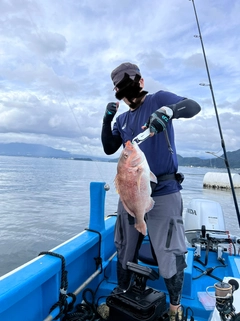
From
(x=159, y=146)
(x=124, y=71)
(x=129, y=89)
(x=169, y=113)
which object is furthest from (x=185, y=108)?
(x=124, y=71)

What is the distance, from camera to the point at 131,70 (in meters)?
2.32

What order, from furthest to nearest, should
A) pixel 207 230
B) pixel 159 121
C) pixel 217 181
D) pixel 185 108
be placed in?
pixel 217 181, pixel 207 230, pixel 185 108, pixel 159 121

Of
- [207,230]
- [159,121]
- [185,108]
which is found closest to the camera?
[159,121]

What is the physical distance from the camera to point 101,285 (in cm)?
313

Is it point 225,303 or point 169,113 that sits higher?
point 169,113

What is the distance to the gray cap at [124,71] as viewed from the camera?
7.56ft

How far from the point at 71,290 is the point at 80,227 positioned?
835 cm

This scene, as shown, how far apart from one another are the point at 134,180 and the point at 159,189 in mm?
489

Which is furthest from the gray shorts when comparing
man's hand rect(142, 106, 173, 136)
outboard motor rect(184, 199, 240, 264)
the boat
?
outboard motor rect(184, 199, 240, 264)

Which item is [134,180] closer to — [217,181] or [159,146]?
[159,146]

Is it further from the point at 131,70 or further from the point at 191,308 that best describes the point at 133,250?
the point at 131,70

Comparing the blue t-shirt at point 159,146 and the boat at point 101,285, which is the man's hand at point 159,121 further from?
the boat at point 101,285

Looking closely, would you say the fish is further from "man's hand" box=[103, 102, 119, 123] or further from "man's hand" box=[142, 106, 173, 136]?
"man's hand" box=[103, 102, 119, 123]

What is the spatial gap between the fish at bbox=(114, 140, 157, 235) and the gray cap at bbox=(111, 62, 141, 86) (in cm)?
71
